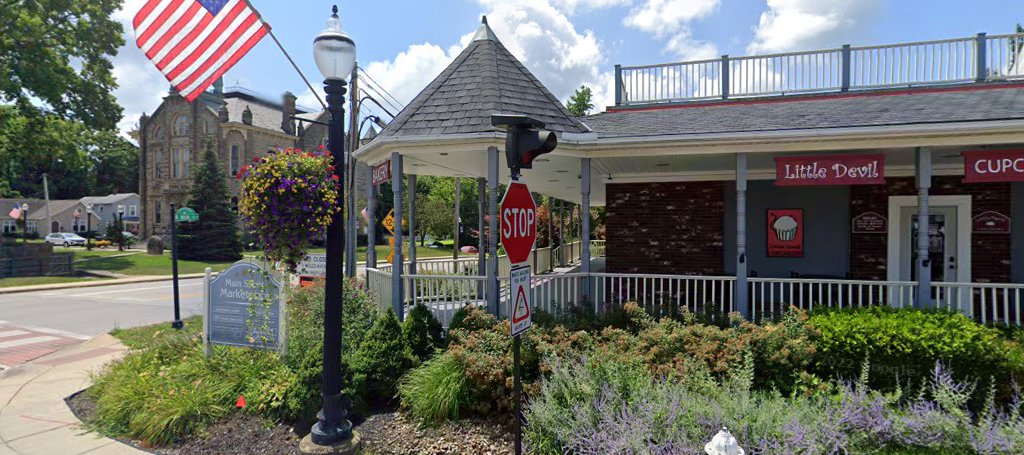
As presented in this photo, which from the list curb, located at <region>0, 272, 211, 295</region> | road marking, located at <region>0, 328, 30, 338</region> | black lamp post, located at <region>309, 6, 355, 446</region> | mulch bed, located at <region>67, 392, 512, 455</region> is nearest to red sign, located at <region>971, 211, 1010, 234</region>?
mulch bed, located at <region>67, 392, 512, 455</region>

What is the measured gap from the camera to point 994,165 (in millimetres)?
7109

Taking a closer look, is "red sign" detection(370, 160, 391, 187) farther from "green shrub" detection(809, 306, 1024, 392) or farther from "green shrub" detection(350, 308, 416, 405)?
"green shrub" detection(809, 306, 1024, 392)

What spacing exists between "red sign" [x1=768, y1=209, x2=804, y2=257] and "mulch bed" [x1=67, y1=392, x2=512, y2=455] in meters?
7.69

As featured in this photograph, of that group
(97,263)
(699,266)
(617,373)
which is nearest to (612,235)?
(699,266)

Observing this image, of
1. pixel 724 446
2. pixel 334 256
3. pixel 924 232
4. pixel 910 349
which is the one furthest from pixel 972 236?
pixel 334 256

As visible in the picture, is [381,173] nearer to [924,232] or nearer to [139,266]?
[924,232]

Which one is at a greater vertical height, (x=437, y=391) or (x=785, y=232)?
(x=785, y=232)

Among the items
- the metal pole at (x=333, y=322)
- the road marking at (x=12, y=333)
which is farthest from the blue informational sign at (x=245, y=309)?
the road marking at (x=12, y=333)

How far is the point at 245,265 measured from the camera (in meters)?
7.00

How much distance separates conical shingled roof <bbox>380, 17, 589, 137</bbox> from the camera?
26.2 feet

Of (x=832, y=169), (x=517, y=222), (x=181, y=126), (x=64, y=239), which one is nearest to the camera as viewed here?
(x=517, y=222)

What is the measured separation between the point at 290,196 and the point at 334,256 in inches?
26.1

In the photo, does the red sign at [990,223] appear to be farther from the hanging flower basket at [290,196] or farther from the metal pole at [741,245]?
the hanging flower basket at [290,196]

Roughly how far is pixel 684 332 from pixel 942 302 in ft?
18.8
